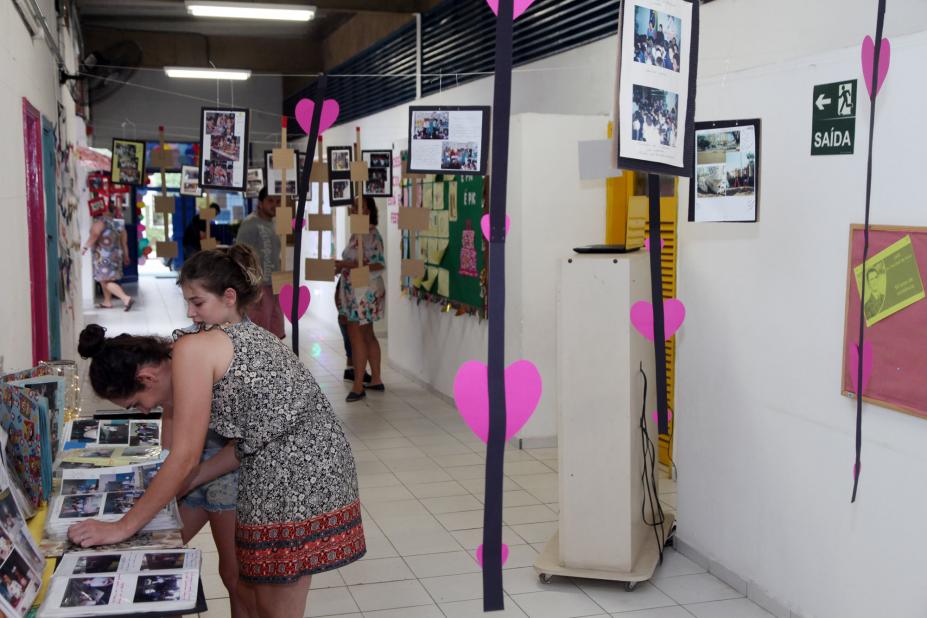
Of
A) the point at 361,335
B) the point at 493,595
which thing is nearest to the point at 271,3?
the point at 361,335

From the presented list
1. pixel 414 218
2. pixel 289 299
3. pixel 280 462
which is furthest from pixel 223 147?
pixel 280 462

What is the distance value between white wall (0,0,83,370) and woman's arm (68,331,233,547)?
2025 mm

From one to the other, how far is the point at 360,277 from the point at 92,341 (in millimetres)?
4456

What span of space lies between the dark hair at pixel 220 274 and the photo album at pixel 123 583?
73cm

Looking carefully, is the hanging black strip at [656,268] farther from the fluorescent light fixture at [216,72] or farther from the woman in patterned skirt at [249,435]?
the fluorescent light fixture at [216,72]

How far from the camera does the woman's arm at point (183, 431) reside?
227 centimetres

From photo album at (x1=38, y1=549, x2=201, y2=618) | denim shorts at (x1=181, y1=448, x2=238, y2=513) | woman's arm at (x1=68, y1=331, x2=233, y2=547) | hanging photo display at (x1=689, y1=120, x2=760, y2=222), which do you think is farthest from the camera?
hanging photo display at (x1=689, y1=120, x2=760, y2=222)

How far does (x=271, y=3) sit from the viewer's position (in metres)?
8.92

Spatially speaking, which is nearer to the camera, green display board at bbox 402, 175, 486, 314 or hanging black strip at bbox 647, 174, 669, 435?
hanging black strip at bbox 647, 174, 669, 435

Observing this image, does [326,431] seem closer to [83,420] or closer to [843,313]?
[83,420]

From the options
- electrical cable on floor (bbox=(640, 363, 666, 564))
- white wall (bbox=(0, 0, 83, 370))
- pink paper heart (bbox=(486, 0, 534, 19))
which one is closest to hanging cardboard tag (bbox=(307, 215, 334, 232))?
white wall (bbox=(0, 0, 83, 370))

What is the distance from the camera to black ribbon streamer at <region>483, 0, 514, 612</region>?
5.23 feet

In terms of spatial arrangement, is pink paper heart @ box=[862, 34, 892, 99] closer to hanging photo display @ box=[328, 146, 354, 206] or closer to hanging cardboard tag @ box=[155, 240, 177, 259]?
hanging photo display @ box=[328, 146, 354, 206]

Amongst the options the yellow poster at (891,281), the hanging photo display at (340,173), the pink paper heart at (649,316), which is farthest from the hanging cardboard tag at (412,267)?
the yellow poster at (891,281)
